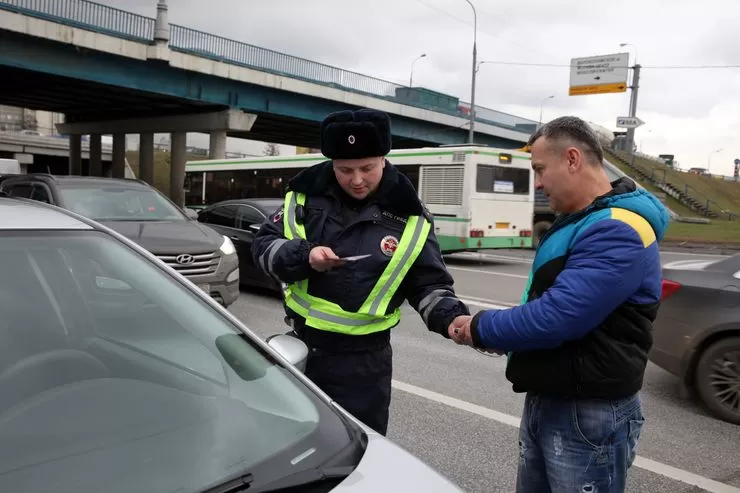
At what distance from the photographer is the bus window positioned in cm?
1499

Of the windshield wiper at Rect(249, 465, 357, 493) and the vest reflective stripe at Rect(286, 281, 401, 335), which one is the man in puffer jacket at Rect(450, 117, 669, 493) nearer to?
the vest reflective stripe at Rect(286, 281, 401, 335)

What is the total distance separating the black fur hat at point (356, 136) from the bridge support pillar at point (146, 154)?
123 ft

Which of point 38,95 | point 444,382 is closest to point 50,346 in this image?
point 444,382

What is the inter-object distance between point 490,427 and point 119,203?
5563mm

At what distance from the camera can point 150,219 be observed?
7922mm

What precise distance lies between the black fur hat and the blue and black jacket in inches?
27.3

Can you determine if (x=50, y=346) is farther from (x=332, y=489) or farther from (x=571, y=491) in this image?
(x=571, y=491)

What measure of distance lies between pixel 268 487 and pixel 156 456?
0.30 m

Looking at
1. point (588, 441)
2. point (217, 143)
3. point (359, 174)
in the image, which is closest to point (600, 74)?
point (217, 143)

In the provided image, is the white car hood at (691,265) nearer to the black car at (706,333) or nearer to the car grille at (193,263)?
the black car at (706,333)

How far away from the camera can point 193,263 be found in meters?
7.15

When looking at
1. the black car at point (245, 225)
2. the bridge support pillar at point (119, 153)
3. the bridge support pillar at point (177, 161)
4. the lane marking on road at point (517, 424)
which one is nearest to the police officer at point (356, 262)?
the lane marking on road at point (517, 424)

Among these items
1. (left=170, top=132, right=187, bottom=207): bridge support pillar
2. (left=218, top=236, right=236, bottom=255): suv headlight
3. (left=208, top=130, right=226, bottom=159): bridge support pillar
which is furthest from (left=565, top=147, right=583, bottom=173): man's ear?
(left=170, top=132, right=187, bottom=207): bridge support pillar

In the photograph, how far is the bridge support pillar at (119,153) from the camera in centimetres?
4175
